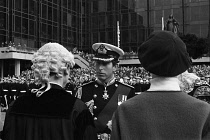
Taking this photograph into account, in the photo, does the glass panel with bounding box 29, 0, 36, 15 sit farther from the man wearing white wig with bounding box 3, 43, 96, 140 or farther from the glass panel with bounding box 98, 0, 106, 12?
the man wearing white wig with bounding box 3, 43, 96, 140

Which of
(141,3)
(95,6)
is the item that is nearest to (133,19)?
(141,3)

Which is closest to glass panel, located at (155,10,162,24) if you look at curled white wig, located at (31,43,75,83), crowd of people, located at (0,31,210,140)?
crowd of people, located at (0,31,210,140)

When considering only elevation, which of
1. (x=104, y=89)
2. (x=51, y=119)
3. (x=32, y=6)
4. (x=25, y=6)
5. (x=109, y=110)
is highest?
(x=32, y=6)

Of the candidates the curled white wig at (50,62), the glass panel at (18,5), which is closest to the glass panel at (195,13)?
the glass panel at (18,5)

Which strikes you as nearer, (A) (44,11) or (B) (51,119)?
(B) (51,119)

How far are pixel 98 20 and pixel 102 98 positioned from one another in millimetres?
42000

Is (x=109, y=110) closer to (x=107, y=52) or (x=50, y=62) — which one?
(x=107, y=52)

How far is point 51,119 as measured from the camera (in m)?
2.54

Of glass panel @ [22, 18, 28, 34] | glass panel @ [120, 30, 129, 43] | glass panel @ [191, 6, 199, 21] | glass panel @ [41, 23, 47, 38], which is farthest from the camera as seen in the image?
glass panel @ [120, 30, 129, 43]

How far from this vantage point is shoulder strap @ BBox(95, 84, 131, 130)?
392 centimetres

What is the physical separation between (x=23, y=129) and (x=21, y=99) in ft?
0.91

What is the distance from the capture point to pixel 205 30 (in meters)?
39.6

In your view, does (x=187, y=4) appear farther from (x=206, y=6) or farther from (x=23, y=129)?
(x=23, y=129)

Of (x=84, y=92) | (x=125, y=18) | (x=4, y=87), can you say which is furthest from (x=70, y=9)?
(x=84, y=92)
